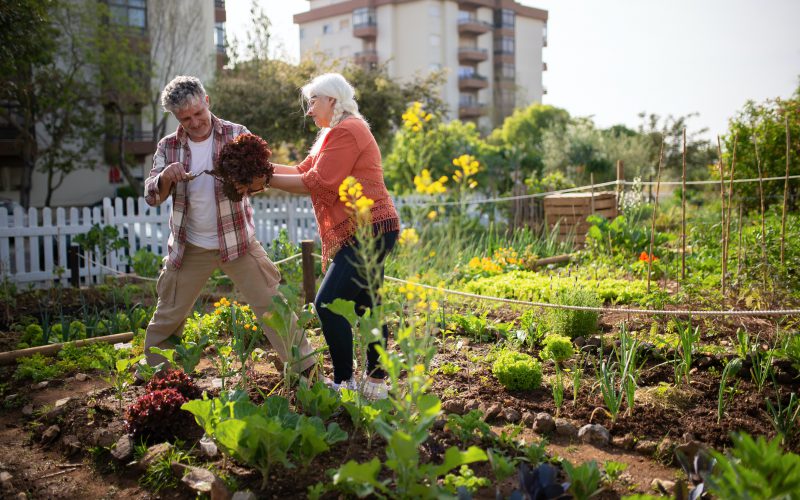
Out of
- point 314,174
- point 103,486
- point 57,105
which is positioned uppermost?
point 57,105

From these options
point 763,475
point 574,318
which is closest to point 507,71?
point 574,318

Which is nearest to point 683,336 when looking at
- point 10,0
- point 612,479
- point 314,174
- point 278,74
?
point 612,479

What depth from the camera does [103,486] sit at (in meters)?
2.78

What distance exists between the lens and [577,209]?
29.9 ft

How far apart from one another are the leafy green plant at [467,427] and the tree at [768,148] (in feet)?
23.6

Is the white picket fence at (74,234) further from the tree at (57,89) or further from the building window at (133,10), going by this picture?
the building window at (133,10)

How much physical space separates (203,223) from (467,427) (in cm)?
180

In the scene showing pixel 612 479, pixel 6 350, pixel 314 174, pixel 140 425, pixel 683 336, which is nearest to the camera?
pixel 612 479

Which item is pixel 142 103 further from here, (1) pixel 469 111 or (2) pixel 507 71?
(2) pixel 507 71

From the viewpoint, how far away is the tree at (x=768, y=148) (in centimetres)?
892

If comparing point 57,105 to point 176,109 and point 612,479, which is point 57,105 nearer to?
point 176,109

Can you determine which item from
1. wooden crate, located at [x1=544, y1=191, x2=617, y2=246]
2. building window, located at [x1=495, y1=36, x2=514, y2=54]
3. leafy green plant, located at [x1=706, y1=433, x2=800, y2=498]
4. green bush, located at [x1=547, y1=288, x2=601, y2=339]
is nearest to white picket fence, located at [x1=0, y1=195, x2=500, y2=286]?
wooden crate, located at [x1=544, y1=191, x2=617, y2=246]

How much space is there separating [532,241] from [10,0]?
23.9 ft

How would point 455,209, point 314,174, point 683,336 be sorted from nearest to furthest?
point 314,174, point 683,336, point 455,209
